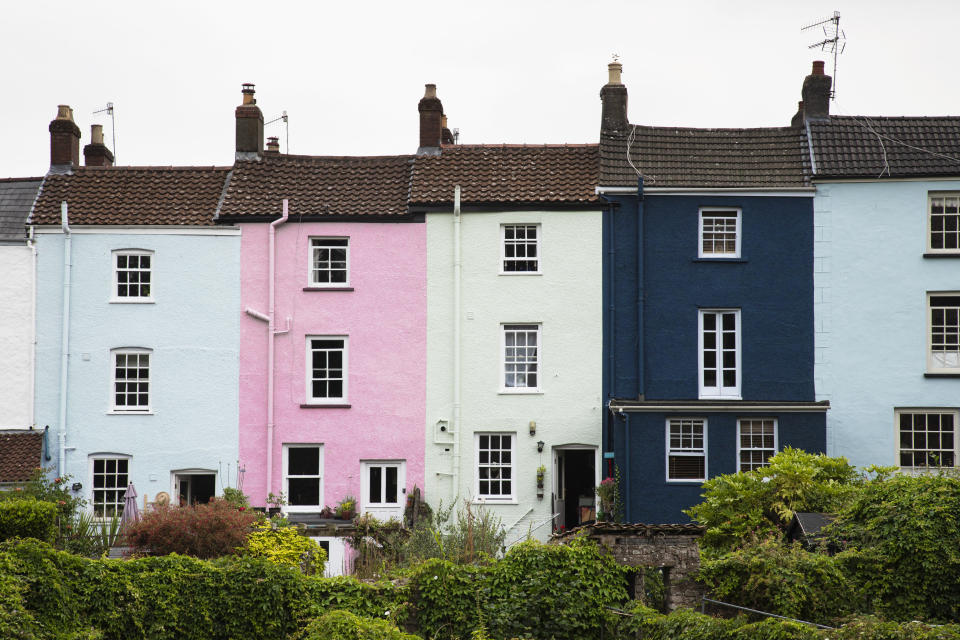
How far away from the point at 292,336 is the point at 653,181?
34.5 feet

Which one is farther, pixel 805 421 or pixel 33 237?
pixel 33 237

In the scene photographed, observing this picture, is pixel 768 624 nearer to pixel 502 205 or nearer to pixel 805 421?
pixel 805 421

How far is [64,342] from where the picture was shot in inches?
1054

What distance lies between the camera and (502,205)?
26.9 m

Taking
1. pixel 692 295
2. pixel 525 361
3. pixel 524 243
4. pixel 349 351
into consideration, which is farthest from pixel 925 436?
pixel 349 351

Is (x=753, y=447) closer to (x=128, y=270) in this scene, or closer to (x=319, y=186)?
(x=319, y=186)

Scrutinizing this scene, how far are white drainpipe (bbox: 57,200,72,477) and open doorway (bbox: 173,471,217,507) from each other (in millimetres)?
2987

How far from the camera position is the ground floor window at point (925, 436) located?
85.0 ft

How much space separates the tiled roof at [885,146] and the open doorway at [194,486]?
18312mm

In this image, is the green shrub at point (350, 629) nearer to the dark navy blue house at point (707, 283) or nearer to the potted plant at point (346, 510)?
the potted plant at point (346, 510)

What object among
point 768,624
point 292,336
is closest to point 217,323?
point 292,336

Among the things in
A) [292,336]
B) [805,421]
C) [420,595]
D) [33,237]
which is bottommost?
[420,595]

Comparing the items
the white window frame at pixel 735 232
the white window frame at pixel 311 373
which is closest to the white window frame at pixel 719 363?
the white window frame at pixel 735 232

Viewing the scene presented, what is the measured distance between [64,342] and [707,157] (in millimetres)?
18021
